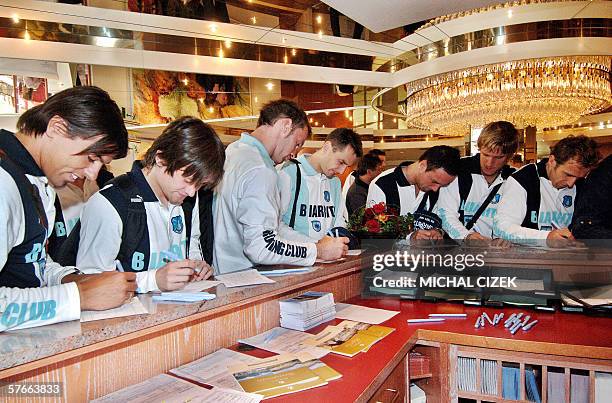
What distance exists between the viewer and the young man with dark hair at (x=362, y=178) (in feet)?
15.5

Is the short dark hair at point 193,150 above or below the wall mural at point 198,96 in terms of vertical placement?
below

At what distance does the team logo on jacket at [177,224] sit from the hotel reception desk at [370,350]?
1.41 ft

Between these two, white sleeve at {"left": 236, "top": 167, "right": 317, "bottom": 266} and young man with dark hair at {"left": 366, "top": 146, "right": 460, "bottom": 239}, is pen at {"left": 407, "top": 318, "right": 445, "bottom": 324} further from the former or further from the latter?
young man with dark hair at {"left": 366, "top": 146, "right": 460, "bottom": 239}

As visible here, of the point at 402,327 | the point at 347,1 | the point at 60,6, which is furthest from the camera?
the point at 60,6

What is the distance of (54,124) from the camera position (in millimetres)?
1263

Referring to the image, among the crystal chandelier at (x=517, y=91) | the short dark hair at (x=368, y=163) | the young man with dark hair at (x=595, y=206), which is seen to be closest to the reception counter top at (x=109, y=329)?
the young man with dark hair at (x=595, y=206)

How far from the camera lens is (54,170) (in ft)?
4.29

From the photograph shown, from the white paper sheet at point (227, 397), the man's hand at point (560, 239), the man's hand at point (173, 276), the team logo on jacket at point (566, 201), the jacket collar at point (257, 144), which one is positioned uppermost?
the jacket collar at point (257, 144)

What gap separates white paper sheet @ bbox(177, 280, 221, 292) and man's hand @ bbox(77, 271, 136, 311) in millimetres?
290

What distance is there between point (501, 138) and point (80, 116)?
2631mm

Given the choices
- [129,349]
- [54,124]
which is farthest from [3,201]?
[129,349]

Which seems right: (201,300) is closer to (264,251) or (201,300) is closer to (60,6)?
(264,251)

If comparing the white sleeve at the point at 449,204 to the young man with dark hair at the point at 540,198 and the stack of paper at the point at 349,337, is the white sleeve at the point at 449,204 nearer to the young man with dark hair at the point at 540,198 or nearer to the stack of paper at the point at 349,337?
the young man with dark hair at the point at 540,198

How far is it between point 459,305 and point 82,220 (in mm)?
1695
